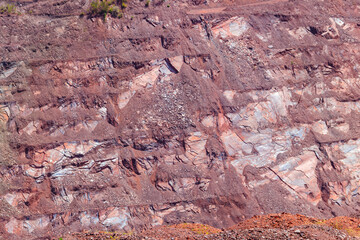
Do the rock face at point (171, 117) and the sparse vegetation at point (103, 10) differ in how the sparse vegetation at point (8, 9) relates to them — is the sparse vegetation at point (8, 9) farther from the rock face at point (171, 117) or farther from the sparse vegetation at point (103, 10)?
the sparse vegetation at point (103, 10)

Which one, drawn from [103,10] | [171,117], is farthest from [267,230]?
[103,10]

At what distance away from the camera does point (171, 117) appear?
2611cm

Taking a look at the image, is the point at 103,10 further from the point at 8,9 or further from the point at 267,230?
the point at 267,230

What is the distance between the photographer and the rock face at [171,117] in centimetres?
2411

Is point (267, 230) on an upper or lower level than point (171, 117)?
upper

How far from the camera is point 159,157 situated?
25.3m

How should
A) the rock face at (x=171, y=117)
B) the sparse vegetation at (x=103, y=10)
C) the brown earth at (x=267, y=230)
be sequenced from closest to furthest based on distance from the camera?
1. the brown earth at (x=267, y=230)
2. the rock face at (x=171, y=117)
3. the sparse vegetation at (x=103, y=10)

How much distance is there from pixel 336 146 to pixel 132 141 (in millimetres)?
10426

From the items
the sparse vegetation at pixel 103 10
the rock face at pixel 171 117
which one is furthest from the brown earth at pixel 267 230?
the sparse vegetation at pixel 103 10

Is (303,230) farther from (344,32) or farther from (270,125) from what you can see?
(344,32)

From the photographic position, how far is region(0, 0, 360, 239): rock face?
24109 millimetres

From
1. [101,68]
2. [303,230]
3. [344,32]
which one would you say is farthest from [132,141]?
[344,32]

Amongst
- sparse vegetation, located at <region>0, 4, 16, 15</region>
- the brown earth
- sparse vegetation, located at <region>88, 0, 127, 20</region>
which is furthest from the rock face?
the brown earth

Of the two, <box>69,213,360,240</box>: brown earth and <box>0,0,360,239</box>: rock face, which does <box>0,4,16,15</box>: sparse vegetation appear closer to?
<box>0,0,360,239</box>: rock face
